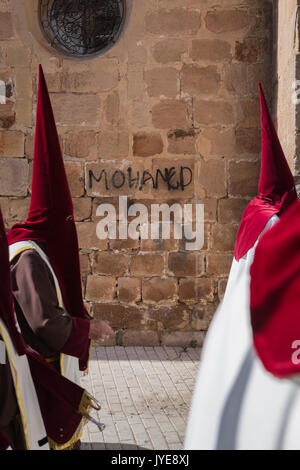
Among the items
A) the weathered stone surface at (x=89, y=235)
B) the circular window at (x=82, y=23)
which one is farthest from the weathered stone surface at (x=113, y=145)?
the circular window at (x=82, y=23)

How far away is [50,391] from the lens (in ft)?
7.54

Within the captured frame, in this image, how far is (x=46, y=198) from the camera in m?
2.93

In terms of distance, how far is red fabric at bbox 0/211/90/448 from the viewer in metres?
2.05

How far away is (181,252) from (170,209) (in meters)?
0.55

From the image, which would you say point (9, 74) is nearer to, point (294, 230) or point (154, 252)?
point (154, 252)

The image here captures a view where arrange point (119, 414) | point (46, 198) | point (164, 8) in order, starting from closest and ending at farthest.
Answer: point (46, 198) → point (119, 414) → point (164, 8)

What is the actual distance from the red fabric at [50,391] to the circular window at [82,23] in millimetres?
4901

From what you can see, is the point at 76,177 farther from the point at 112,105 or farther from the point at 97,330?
the point at 97,330

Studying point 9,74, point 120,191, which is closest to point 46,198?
point 120,191

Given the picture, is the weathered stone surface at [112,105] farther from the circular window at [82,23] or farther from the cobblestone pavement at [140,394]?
the cobblestone pavement at [140,394]

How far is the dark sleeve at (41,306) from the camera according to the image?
8.57 feet

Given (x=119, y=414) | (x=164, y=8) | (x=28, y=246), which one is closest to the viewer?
(x=28, y=246)

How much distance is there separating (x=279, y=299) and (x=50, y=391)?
1.85 meters

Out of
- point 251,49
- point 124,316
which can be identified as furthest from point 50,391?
point 251,49
